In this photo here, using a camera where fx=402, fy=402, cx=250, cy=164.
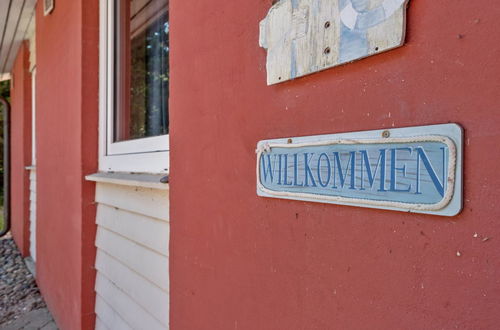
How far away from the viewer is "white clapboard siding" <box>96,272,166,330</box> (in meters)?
1.88

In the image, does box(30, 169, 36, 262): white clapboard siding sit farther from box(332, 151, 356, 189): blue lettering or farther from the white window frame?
box(332, 151, 356, 189): blue lettering

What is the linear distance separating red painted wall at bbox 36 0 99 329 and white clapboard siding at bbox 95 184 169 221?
215mm

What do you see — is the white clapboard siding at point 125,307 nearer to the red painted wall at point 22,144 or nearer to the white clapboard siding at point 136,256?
the white clapboard siding at point 136,256

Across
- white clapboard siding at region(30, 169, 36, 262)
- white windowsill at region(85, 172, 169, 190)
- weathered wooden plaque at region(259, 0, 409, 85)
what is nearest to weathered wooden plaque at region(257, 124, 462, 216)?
weathered wooden plaque at region(259, 0, 409, 85)

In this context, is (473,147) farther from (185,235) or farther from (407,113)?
(185,235)

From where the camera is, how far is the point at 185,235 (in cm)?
134

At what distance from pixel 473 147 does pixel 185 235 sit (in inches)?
38.1

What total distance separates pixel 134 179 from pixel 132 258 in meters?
0.47

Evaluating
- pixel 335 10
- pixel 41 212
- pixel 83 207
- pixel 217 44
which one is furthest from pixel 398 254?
pixel 41 212

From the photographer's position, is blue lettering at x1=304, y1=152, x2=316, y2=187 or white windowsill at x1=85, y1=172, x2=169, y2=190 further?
white windowsill at x1=85, y1=172, x2=169, y2=190

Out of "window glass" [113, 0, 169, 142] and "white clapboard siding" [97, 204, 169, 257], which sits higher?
"window glass" [113, 0, 169, 142]

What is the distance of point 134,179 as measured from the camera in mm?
1856

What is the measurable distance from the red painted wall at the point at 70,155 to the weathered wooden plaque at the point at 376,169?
1896 millimetres

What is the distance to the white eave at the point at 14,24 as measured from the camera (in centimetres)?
399
